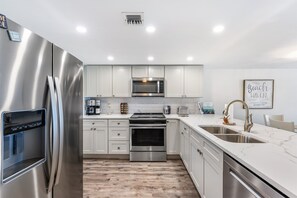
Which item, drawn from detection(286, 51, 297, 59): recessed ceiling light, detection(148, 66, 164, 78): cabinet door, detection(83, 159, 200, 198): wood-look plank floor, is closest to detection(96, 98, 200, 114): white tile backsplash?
detection(148, 66, 164, 78): cabinet door

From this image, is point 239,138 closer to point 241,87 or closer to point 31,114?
point 31,114

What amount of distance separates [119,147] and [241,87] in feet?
11.6

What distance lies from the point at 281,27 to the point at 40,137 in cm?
277

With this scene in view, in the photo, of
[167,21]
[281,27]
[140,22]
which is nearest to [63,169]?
[140,22]

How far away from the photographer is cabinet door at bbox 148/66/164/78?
163 inches

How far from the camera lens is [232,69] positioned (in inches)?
182

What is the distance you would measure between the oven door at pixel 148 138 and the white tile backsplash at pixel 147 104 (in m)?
0.88

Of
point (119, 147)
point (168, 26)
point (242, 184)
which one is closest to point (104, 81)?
point (119, 147)

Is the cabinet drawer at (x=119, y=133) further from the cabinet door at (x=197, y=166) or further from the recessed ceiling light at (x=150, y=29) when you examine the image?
the recessed ceiling light at (x=150, y=29)

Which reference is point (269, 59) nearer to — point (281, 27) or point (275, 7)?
point (281, 27)

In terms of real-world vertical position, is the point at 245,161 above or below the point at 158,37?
below

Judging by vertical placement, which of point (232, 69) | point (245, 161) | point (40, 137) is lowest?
point (245, 161)

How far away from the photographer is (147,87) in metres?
4.06

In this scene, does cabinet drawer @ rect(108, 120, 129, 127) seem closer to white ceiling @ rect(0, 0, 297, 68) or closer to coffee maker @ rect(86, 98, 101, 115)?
coffee maker @ rect(86, 98, 101, 115)
